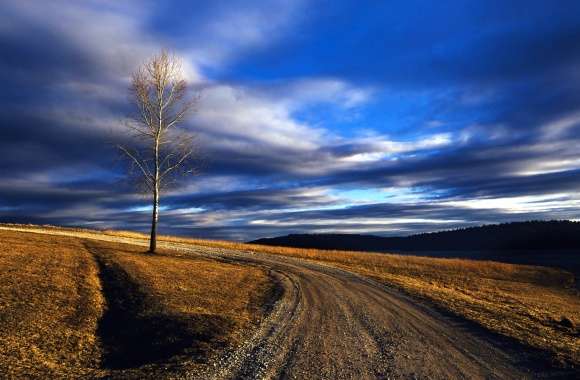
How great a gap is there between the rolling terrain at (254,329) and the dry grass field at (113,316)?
0.15 ft

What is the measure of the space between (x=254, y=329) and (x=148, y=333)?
3.05 m

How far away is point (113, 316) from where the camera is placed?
1529cm

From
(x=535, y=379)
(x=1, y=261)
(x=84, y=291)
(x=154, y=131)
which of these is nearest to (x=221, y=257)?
(x=154, y=131)

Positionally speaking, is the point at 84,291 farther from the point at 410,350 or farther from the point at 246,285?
the point at 410,350

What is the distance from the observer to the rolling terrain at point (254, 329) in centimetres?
1050

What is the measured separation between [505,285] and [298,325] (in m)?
30.4

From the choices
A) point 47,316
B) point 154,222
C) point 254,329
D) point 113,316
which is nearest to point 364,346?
point 254,329

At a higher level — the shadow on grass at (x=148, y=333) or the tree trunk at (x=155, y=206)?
the tree trunk at (x=155, y=206)

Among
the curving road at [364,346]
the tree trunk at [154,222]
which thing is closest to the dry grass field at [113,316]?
the curving road at [364,346]

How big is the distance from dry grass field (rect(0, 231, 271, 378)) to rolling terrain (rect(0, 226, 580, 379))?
0.15ft

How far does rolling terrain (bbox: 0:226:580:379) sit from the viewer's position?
34.4ft

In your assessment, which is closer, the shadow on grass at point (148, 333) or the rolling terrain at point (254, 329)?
the rolling terrain at point (254, 329)

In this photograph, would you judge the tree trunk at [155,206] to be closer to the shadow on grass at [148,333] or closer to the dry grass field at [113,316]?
the dry grass field at [113,316]

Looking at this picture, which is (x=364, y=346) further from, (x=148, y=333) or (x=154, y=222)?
(x=154, y=222)
